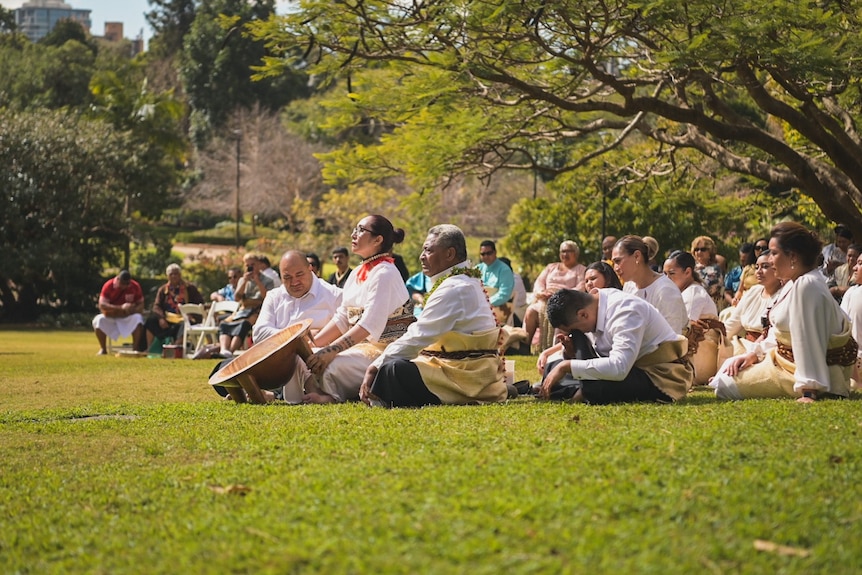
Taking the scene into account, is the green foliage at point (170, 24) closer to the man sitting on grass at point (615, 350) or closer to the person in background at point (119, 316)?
the person in background at point (119, 316)

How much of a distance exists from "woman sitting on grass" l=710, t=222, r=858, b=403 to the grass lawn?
31 centimetres

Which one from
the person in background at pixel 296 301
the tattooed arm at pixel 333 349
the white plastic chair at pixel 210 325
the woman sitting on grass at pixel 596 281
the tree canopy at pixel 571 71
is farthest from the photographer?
the white plastic chair at pixel 210 325

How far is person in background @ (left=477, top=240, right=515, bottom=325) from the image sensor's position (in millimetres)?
18891

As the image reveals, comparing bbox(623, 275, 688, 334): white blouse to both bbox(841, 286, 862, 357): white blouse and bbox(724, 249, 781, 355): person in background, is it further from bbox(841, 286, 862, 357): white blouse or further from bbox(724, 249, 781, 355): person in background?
bbox(841, 286, 862, 357): white blouse

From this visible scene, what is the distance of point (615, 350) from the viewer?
852cm

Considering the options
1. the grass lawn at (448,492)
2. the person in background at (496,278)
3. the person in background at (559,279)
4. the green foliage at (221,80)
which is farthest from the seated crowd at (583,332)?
the green foliage at (221,80)

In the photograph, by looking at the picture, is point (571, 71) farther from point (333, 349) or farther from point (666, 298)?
point (333, 349)

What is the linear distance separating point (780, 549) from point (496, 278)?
1448 centimetres

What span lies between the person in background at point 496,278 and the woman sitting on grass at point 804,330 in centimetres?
978

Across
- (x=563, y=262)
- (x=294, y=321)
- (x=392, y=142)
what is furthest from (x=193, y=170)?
(x=294, y=321)

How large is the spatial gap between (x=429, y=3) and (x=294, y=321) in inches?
250

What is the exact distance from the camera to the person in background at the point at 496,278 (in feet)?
Result: 62.0

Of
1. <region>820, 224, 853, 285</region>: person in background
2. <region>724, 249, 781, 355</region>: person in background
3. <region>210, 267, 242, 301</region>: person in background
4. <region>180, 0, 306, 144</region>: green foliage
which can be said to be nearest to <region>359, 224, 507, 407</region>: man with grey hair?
<region>724, 249, 781, 355</region>: person in background

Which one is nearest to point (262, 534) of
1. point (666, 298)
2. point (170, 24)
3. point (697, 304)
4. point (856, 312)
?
point (666, 298)
